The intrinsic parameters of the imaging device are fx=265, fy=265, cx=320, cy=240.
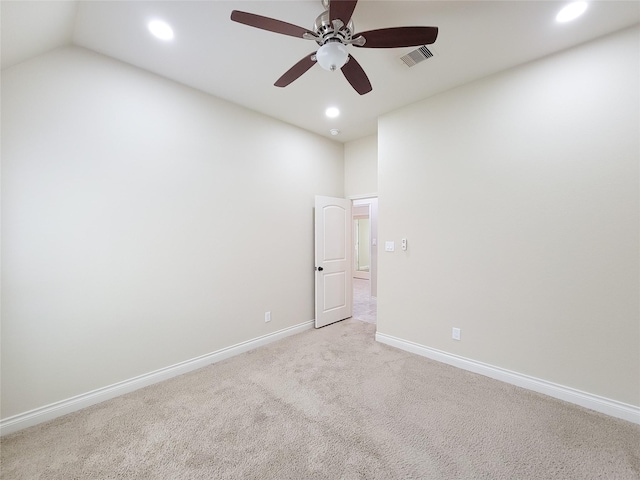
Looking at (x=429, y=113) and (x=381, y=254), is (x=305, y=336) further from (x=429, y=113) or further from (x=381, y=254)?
(x=429, y=113)

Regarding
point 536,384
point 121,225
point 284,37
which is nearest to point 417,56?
point 284,37

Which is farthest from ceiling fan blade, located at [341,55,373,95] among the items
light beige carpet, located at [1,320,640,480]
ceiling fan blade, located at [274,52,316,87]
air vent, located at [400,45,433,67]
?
light beige carpet, located at [1,320,640,480]

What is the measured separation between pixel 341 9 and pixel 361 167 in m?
2.90

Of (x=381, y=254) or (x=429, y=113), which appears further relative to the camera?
(x=381, y=254)

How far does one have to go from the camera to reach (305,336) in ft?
12.1

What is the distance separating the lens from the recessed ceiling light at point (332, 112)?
3252mm

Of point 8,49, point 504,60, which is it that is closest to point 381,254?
point 504,60

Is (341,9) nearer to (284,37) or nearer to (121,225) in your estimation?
(284,37)

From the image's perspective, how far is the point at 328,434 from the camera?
6.10ft

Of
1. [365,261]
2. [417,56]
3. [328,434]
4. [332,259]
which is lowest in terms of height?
[328,434]

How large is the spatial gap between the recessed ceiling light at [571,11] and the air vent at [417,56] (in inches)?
33.2

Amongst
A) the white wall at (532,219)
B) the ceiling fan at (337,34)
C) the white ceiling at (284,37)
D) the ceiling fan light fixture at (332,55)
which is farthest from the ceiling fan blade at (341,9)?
the white wall at (532,219)

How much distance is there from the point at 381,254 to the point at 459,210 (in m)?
1.06

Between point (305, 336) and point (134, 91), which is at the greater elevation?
point (134, 91)
